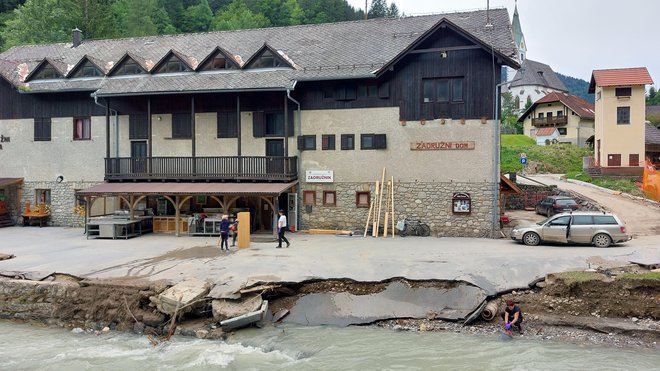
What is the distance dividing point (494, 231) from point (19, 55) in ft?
102

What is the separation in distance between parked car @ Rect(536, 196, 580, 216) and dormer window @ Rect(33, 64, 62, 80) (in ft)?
95.8

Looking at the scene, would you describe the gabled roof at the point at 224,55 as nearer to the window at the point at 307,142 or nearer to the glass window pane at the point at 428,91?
the window at the point at 307,142

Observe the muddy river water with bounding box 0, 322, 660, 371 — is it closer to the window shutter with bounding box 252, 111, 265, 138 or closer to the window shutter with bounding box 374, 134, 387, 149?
the window shutter with bounding box 374, 134, 387, 149

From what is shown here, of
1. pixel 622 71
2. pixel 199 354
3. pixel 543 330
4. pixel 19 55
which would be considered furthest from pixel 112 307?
pixel 622 71

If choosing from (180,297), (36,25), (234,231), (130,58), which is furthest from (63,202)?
(36,25)

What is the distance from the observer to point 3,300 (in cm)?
1397

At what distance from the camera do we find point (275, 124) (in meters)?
23.8

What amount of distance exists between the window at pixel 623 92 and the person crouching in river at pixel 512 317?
33714mm

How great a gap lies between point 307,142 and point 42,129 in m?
15.7

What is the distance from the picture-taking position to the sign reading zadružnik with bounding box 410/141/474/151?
21.4m

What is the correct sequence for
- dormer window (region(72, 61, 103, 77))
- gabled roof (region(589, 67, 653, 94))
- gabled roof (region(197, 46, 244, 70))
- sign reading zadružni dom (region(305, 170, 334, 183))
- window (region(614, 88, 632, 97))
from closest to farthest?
sign reading zadružni dom (region(305, 170, 334, 183)) < gabled roof (region(197, 46, 244, 70)) < dormer window (region(72, 61, 103, 77)) < gabled roof (region(589, 67, 653, 94)) < window (region(614, 88, 632, 97))

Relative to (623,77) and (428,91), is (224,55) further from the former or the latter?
(623,77)

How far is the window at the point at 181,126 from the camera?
80.7 ft

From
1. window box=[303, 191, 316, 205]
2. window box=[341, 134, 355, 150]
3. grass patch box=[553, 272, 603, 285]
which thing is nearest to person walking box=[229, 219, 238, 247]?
window box=[303, 191, 316, 205]
